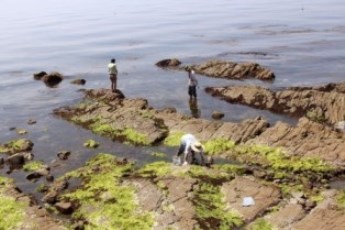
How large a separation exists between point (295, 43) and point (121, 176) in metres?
51.4

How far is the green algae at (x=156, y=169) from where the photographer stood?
77.9 ft

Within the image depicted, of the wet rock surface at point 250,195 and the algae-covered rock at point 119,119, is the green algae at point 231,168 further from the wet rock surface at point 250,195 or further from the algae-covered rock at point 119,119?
the algae-covered rock at point 119,119

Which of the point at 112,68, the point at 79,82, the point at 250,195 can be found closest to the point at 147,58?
the point at 79,82

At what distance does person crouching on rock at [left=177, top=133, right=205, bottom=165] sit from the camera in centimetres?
2420

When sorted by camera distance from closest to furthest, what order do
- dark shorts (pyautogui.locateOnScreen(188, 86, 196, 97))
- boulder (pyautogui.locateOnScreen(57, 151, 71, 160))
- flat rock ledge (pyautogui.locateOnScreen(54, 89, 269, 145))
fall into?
boulder (pyautogui.locateOnScreen(57, 151, 71, 160))
flat rock ledge (pyautogui.locateOnScreen(54, 89, 269, 145))
dark shorts (pyautogui.locateOnScreen(188, 86, 196, 97))

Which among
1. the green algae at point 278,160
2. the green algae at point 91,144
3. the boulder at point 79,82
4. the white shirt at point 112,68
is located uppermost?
the white shirt at point 112,68

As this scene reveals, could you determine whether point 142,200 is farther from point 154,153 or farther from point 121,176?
point 154,153

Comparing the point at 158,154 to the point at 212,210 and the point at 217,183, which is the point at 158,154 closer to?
the point at 217,183

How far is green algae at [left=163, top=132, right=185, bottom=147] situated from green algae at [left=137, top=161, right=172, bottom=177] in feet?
11.5

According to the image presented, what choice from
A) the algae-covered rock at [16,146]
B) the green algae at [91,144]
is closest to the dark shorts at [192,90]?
the green algae at [91,144]

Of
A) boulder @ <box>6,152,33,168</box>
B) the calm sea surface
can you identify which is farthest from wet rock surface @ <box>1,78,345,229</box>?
the calm sea surface

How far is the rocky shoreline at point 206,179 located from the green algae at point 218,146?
62 millimetres

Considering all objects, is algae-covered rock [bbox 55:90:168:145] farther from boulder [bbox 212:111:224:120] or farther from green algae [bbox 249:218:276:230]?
green algae [bbox 249:218:276:230]

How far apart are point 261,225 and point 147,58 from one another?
47.2m
